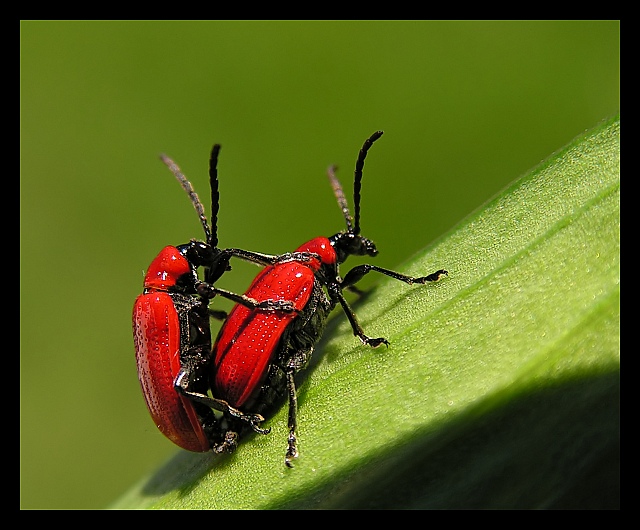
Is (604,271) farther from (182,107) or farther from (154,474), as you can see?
(182,107)

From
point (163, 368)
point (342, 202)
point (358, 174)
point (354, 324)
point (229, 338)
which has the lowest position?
point (163, 368)

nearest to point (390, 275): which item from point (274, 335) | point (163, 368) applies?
point (274, 335)

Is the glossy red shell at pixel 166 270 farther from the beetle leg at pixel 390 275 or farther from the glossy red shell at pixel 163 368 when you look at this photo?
the beetle leg at pixel 390 275

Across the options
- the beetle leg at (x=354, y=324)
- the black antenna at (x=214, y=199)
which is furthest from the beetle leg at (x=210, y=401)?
the black antenna at (x=214, y=199)

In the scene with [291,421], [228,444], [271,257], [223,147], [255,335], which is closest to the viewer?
[291,421]

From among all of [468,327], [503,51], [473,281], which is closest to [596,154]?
[473,281]

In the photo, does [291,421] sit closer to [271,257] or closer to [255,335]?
[255,335]

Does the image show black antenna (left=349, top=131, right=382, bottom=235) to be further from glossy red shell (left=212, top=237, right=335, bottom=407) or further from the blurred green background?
the blurred green background
